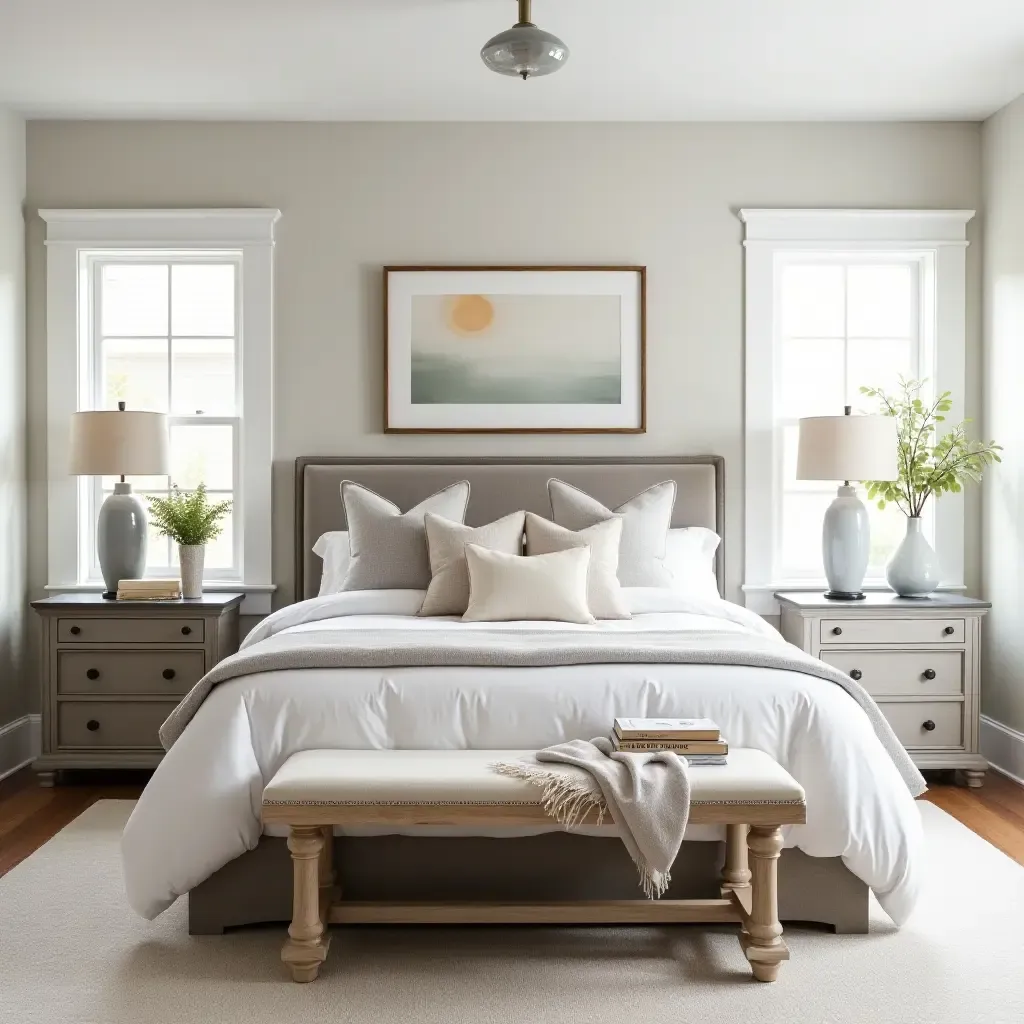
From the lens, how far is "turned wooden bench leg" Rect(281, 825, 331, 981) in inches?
95.8

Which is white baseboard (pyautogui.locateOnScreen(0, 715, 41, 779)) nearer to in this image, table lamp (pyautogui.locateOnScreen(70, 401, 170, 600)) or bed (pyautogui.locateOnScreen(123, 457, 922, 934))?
table lamp (pyautogui.locateOnScreen(70, 401, 170, 600))

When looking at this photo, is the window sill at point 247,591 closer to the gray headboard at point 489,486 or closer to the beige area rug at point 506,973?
the gray headboard at point 489,486

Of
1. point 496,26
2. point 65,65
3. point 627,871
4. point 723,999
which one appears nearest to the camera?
point 723,999

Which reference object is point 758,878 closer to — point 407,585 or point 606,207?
point 407,585

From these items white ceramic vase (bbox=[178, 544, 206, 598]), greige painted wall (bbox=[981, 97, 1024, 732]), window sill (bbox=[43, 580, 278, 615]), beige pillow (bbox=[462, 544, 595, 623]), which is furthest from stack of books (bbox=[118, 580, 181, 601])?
greige painted wall (bbox=[981, 97, 1024, 732])

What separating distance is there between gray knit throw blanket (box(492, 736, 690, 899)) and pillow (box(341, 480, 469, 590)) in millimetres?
1762

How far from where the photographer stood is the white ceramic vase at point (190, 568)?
4398 millimetres

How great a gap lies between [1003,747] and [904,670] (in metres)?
0.66

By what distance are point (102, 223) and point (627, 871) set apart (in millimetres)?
3681

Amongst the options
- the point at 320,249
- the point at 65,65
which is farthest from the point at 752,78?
the point at 65,65

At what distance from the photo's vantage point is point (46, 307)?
4.71m

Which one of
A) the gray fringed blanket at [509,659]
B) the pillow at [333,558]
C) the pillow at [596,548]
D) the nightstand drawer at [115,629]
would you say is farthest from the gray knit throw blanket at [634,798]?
the nightstand drawer at [115,629]

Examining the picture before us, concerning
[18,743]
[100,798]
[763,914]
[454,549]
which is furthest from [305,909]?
[18,743]

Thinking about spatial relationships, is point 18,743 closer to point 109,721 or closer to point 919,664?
point 109,721
